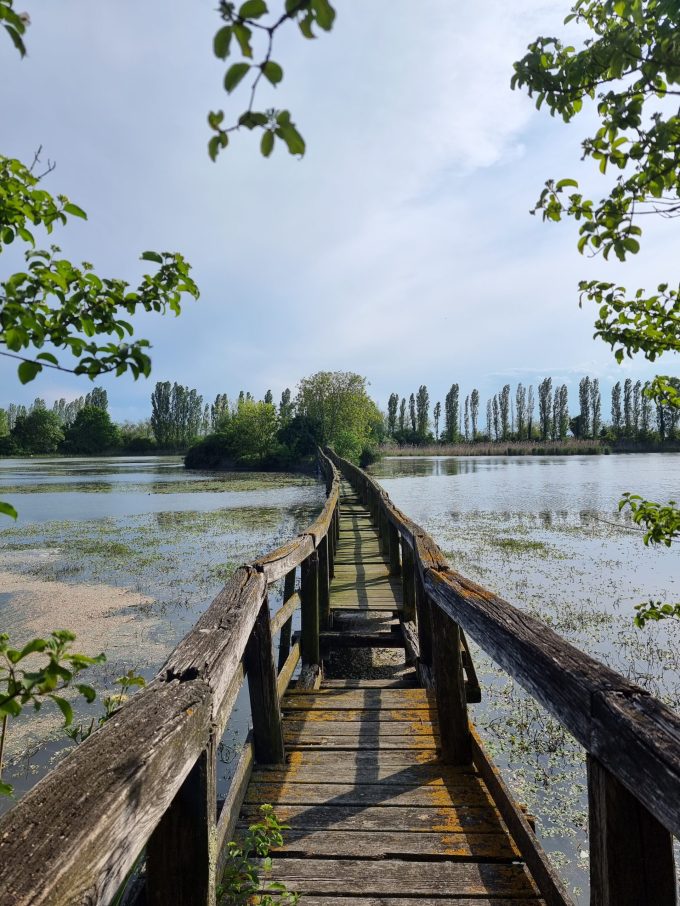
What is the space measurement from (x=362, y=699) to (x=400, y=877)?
74.0 inches

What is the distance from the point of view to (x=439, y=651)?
3.18 meters

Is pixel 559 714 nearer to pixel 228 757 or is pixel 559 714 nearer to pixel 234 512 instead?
pixel 228 757

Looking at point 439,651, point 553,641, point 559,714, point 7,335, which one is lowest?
point 439,651

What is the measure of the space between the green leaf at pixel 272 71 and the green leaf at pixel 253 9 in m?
0.05

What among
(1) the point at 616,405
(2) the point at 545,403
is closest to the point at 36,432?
(2) the point at 545,403

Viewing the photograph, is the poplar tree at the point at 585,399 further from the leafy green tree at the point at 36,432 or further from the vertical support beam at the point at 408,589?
the vertical support beam at the point at 408,589

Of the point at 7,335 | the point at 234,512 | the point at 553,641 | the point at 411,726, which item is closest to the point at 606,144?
the point at 553,641

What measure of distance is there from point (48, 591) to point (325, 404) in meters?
40.8

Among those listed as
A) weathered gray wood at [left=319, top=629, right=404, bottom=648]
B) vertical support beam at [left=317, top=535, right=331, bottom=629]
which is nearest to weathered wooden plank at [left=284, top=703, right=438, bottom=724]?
vertical support beam at [left=317, top=535, right=331, bottom=629]

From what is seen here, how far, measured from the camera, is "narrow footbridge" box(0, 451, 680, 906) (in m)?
0.97

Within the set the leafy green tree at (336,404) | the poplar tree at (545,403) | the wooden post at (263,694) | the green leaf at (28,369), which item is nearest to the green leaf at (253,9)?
the green leaf at (28,369)

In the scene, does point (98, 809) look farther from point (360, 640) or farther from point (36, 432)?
point (36, 432)

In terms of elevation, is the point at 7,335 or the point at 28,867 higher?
the point at 7,335

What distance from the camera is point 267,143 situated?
2.61 ft
